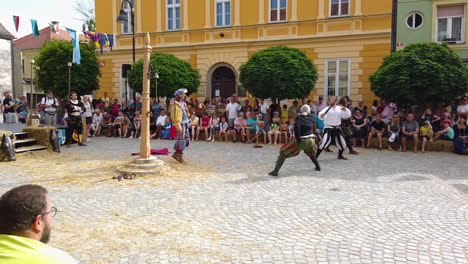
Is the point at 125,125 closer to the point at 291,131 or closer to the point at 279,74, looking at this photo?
the point at 279,74

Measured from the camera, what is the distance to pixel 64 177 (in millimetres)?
8375

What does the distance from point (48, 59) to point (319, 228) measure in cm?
1951

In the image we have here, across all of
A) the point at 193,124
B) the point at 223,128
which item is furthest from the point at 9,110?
the point at 223,128

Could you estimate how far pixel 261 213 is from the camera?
5.76 m

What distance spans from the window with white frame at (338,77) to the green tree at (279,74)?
12.9 ft

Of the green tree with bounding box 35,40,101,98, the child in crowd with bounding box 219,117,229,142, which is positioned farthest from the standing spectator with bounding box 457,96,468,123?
the green tree with bounding box 35,40,101,98

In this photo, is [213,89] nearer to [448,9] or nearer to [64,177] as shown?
[448,9]

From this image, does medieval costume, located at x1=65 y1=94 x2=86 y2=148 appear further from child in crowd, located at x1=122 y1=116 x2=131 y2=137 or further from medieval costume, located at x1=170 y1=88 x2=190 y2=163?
medieval costume, located at x1=170 y1=88 x2=190 y2=163

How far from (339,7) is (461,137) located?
10089 millimetres

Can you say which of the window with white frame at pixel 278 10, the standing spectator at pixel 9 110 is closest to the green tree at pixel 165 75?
the window with white frame at pixel 278 10

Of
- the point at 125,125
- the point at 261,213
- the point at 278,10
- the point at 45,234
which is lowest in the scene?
the point at 261,213

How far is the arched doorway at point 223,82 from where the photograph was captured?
896 inches

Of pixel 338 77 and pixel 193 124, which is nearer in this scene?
pixel 193 124

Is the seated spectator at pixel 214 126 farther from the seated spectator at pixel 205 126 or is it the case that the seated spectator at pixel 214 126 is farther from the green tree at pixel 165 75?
the green tree at pixel 165 75
